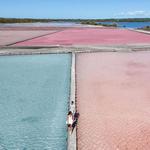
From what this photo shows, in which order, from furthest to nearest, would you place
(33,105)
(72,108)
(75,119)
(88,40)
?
1. (88,40)
2. (33,105)
3. (72,108)
4. (75,119)

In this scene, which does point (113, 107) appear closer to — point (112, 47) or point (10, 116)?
point (10, 116)

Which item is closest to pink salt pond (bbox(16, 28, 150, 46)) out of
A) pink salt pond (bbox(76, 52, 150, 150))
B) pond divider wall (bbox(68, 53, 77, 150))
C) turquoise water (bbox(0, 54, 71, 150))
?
turquoise water (bbox(0, 54, 71, 150))

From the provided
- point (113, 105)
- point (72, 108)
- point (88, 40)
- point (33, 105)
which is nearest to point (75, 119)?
point (72, 108)

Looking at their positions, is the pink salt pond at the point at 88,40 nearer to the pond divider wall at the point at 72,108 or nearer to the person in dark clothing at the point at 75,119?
the pond divider wall at the point at 72,108

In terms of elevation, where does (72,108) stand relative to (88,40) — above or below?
above

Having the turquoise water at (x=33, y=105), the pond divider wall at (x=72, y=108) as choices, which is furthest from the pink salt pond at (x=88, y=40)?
the pond divider wall at (x=72, y=108)

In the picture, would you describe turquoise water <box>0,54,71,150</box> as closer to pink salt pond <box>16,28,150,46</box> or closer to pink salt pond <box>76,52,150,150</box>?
pink salt pond <box>76,52,150,150</box>

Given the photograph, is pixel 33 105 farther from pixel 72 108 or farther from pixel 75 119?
pixel 75 119

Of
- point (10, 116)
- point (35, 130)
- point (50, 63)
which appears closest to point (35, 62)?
point (50, 63)

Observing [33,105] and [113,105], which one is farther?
[33,105]
